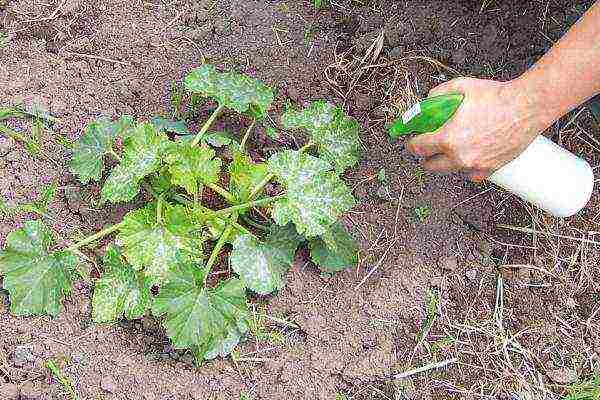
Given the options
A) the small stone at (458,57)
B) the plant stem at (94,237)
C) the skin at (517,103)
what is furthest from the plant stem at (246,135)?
the small stone at (458,57)

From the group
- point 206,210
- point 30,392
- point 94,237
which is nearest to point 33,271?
point 94,237

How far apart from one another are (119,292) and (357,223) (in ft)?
1.92

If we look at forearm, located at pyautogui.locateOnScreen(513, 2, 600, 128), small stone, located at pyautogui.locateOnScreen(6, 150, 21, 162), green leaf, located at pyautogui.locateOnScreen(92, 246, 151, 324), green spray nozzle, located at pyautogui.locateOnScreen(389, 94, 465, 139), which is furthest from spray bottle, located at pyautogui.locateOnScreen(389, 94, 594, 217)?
small stone, located at pyautogui.locateOnScreen(6, 150, 21, 162)

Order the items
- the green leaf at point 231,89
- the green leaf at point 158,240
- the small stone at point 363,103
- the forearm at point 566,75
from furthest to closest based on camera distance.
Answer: the small stone at point 363,103 < the green leaf at point 231,89 < the green leaf at point 158,240 < the forearm at point 566,75

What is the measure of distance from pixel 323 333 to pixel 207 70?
0.65 meters

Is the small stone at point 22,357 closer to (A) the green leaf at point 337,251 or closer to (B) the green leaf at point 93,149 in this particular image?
(B) the green leaf at point 93,149

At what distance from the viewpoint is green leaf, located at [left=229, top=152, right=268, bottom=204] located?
69.2 inches

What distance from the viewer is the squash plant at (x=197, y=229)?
5.35 ft

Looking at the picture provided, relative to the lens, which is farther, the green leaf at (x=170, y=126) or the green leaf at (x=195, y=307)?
the green leaf at (x=170, y=126)

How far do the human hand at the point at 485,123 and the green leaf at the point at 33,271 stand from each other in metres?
0.78

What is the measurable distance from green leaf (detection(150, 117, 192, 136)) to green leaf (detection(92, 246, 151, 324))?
0.33 metres

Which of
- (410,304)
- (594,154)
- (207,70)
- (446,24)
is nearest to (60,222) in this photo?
(207,70)

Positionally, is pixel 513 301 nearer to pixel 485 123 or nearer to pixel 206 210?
pixel 485 123

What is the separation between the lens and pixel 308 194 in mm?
1670
